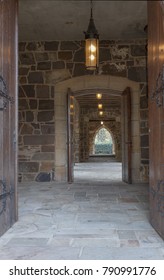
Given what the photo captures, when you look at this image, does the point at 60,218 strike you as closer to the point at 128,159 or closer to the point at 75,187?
the point at 75,187

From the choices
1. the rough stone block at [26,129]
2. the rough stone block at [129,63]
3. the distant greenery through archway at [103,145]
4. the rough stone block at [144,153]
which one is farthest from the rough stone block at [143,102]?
the distant greenery through archway at [103,145]

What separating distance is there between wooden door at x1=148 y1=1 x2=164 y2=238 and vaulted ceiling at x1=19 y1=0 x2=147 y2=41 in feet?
8.15

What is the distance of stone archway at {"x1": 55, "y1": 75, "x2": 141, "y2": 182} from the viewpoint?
692 centimetres

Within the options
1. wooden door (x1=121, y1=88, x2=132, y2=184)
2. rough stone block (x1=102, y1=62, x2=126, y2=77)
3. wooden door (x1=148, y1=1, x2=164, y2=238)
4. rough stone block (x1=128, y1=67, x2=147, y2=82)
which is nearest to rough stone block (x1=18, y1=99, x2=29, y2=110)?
rough stone block (x1=102, y1=62, x2=126, y2=77)

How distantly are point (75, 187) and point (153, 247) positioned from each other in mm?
3660

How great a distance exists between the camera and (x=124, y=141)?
713 cm

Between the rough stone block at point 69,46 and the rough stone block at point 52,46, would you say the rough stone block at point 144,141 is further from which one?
the rough stone block at point 52,46

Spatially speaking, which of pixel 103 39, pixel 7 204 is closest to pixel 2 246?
pixel 7 204

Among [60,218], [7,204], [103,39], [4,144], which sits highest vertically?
[103,39]

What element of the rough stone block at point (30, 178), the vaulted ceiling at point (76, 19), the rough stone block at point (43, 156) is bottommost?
the rough stone block at point (30, 178)

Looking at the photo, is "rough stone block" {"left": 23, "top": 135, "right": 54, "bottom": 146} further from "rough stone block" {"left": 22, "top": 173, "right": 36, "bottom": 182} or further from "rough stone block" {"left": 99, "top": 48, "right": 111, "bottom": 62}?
"rough stone block" {"left": 99, "top": 48, "right": 111, "bottom": 62}

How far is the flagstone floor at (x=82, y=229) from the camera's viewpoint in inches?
92.4

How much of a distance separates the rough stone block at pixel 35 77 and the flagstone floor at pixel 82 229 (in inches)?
108
